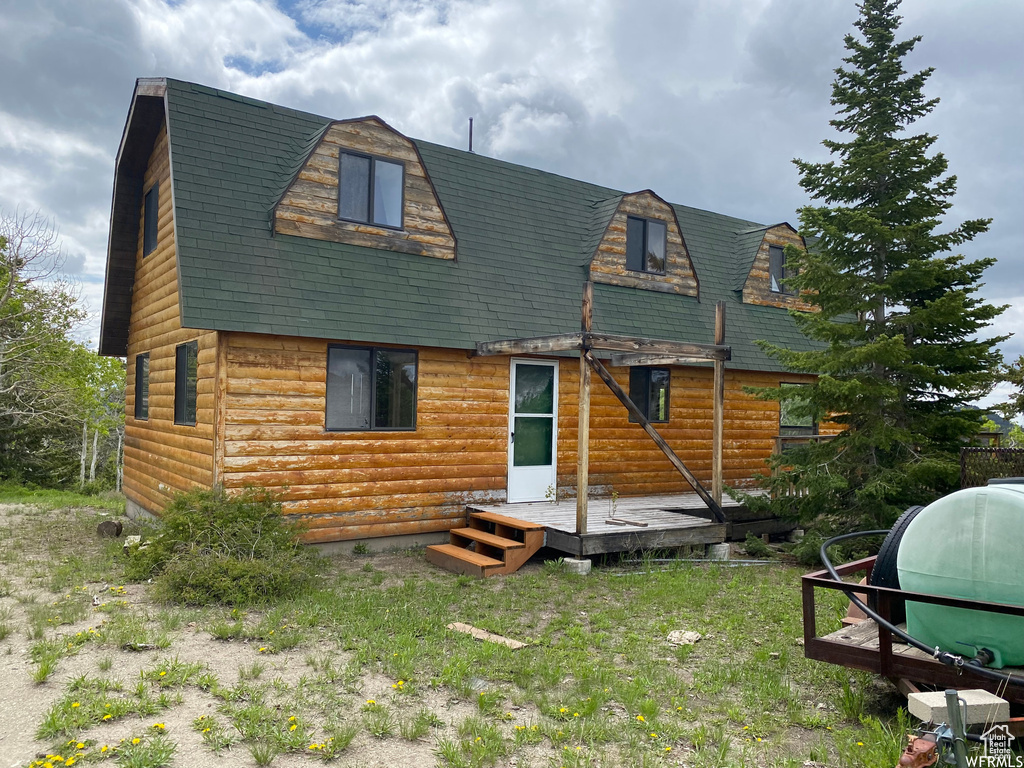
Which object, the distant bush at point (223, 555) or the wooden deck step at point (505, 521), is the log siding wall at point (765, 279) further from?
the distant bush at point (223, 555)

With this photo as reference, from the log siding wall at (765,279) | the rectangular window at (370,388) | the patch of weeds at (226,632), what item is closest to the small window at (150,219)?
the rectangular window at (370,388)

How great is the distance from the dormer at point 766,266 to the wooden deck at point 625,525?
18.3ft

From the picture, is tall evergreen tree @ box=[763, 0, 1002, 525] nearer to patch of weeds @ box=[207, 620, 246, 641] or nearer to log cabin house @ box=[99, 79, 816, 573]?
log cabin house @ box=[99, 79, 816, 573]

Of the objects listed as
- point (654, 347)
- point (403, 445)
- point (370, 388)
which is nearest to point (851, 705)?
point (654, 347)

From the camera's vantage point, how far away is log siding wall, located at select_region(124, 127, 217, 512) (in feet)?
31.5

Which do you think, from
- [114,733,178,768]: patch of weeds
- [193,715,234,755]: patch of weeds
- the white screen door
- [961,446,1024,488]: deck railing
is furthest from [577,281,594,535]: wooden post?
[114,733,178,768]: patch of weeds

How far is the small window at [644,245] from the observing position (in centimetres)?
1367

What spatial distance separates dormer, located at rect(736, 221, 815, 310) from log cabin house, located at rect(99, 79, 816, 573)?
1.63 metres

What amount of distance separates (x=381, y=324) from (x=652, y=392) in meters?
5.65

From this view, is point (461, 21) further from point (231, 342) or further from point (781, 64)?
point (231, 342)

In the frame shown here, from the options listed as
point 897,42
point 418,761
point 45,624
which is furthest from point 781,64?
point 45,624

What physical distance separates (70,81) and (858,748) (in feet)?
65.7

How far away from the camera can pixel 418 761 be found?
3877mm

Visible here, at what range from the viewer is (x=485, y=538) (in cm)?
951
